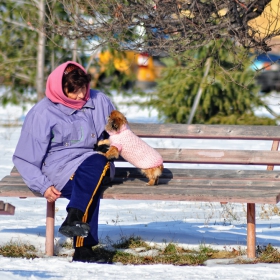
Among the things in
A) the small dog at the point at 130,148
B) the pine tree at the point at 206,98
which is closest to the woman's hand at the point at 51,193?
the small dog at the point at 130,148

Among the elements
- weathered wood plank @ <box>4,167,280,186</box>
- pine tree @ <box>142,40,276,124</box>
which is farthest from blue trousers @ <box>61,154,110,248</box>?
pine tree @ <box>142,40,276,124</box>

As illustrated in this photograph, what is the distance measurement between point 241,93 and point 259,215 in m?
4.89

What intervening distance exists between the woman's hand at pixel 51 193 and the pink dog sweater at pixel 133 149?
1.57 feet

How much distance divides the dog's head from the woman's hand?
1.71 ft

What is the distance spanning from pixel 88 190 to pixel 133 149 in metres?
0.44

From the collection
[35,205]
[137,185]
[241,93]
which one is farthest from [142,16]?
[241,93]

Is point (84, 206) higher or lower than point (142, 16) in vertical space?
lower

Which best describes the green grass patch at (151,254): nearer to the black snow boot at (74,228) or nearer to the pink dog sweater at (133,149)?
the black snow boot at (74,228)

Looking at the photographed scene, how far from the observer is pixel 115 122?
4523 millimetres

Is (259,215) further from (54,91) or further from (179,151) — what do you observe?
(54,91)

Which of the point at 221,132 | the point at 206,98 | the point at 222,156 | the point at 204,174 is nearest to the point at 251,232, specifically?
the point at 204,174

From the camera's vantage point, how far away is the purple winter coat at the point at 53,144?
444 centimetres

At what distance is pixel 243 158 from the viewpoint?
507 cm

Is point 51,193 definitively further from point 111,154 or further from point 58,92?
point 58,92
